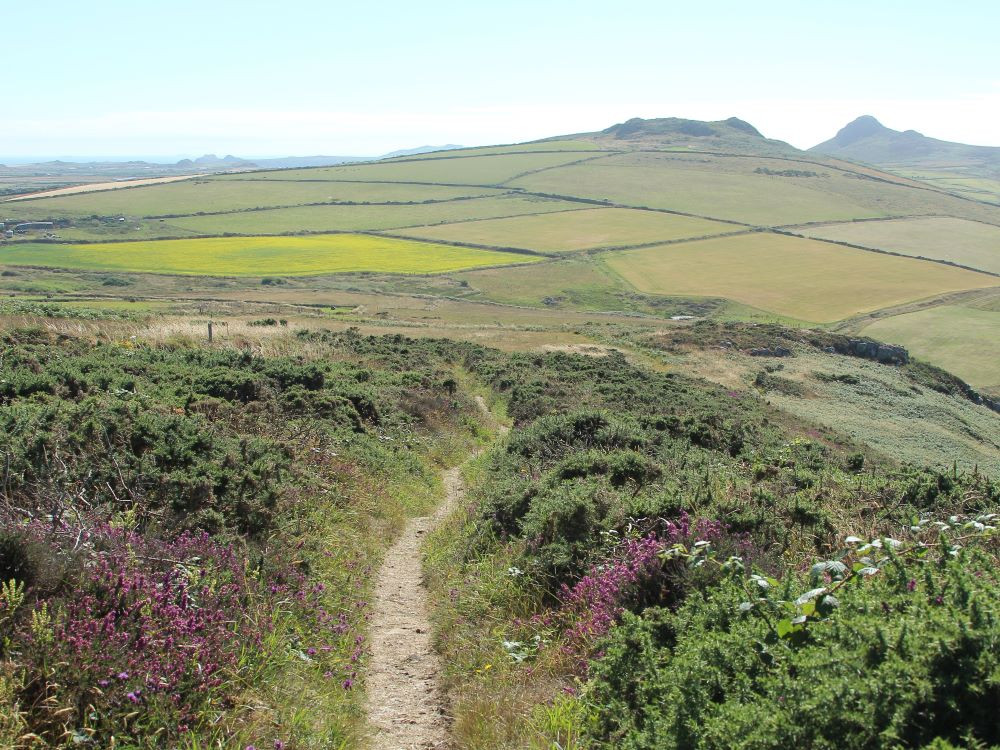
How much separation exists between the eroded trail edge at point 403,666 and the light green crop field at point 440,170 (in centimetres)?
15317

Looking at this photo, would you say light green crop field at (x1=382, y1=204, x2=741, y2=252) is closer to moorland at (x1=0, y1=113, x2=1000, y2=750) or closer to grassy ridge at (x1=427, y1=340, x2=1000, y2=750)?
moorland at (x1=0, y1=113, x2=1000, y2=750)

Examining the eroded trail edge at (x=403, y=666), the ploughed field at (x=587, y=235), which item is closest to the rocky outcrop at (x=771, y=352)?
the ploughed field at (x=587, y=235)

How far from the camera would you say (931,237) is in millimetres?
112250

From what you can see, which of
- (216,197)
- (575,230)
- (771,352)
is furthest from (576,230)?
→ (216,197)

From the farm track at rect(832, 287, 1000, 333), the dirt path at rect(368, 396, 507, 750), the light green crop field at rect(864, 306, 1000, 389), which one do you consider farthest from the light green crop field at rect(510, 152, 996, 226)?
the dirt path at rect(368, 396, 507, 750)

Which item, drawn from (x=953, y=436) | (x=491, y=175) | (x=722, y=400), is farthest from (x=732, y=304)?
(x=491, y=175)

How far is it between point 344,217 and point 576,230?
121 ft

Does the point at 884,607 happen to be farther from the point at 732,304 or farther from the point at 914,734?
the point at 732,304

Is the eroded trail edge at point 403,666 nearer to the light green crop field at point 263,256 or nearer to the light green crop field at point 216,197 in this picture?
the light green crop field at point 263,256

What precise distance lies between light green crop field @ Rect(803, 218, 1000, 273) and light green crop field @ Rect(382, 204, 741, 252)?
17.6 meters

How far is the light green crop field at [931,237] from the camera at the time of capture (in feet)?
328

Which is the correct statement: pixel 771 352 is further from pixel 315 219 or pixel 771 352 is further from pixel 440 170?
pixel 440 170

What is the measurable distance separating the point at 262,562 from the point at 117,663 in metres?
2.89

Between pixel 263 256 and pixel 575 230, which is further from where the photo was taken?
pixel 575 230
